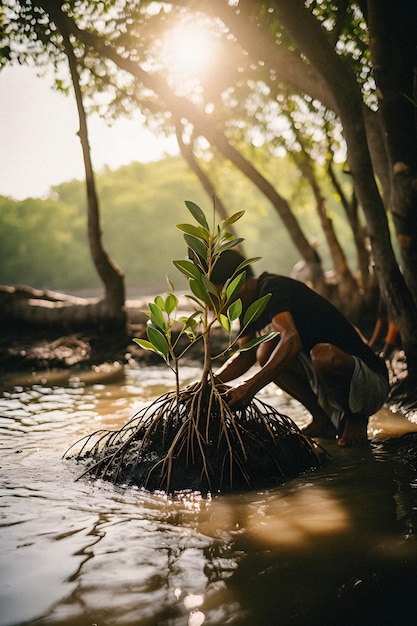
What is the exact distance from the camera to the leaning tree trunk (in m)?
10.2

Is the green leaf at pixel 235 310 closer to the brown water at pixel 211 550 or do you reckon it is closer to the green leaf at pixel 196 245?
the green leaf at pixel 196 245

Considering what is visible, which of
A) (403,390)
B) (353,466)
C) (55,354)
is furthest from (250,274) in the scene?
(55,354)

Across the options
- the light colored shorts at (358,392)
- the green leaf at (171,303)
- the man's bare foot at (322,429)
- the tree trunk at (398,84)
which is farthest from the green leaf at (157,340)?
the tree trunk at (398,84)

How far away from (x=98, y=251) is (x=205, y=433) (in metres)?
7.44

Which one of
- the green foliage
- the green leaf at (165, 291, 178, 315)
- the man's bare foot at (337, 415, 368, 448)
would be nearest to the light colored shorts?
the man's bare foot at (337, 415, 368, 448)

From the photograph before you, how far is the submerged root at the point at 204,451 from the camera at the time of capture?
3.87 meters

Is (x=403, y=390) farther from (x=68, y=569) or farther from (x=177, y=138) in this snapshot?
(x=177, y=138)

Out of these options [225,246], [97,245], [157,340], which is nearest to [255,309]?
[225,246]

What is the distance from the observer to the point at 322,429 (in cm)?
520

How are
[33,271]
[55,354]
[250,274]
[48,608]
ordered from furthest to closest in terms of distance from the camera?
1. [33,271]
2. [55,354]
3. [250,274]
4. [48,608]

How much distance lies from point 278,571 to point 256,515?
27.7 inches

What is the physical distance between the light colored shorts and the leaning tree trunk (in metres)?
6.73

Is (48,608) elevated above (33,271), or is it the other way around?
(33,271)

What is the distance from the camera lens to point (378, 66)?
212 inches
